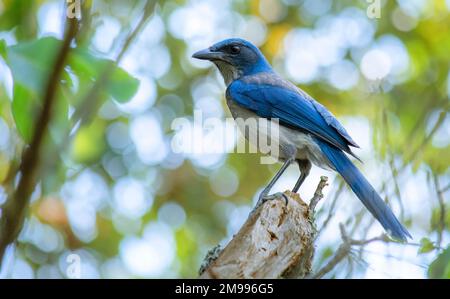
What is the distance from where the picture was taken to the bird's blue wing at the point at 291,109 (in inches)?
226

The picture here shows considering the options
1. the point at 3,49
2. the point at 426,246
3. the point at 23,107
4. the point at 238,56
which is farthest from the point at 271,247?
the point at 238,56

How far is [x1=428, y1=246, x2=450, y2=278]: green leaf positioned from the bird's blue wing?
7.71ft

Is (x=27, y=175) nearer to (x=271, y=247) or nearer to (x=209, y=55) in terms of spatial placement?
(x=271, y=247)

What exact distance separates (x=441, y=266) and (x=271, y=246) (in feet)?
3.17

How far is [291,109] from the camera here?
238 inches

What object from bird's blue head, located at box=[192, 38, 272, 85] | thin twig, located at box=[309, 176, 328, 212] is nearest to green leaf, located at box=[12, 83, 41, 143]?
thin twig, located at box=[309, 176, 328, 212]

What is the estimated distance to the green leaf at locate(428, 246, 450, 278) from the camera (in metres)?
3.26

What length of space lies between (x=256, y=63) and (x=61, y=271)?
3.72 m

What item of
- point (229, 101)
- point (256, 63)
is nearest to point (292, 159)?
point (229, 101)

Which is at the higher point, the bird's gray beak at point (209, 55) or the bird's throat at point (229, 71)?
the bird's gray beak at point (209, 55)

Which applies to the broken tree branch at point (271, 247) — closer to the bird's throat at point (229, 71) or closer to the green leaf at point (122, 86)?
the green leaf at point (122, 86)

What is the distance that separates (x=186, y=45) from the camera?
9.80m

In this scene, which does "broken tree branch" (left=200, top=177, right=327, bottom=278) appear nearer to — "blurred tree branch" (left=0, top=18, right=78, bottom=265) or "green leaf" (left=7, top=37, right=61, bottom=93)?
"green leaf" (left=7, top=37, right=61, bottom=93)

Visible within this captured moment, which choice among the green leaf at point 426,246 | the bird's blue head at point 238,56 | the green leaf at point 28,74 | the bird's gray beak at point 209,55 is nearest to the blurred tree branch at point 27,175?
the green leaf at point 28,74
